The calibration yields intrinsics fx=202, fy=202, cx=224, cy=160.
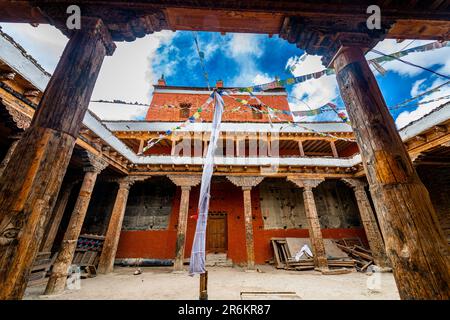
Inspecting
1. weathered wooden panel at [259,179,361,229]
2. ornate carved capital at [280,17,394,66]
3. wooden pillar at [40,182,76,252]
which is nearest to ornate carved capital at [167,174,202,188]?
weathered wooden panel at [259,179,361,229]

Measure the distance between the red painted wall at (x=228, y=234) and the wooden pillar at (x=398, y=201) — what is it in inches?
363

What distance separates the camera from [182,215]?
8281 mm

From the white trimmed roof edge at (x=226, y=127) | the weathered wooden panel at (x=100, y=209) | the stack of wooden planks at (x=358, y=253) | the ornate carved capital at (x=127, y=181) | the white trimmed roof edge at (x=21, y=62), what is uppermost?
the white trimmed roof edge at (x=226, y=127)

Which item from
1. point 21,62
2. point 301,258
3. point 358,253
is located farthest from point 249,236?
point 21,62

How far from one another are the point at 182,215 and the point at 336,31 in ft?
25.3

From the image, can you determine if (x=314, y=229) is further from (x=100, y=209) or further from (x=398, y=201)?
(x=100, y=209)

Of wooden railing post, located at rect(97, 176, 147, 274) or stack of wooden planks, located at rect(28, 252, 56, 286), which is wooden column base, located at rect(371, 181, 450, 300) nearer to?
stack of wooden planks, located at rect(28, 252, 56, 286)

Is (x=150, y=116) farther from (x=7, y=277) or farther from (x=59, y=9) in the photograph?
(x=7, y=277)

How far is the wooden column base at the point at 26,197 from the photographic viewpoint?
1.13m

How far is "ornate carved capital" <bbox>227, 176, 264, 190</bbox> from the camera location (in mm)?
9063

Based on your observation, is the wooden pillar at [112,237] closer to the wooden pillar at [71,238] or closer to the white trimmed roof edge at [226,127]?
the wooden pillar at [71,238]

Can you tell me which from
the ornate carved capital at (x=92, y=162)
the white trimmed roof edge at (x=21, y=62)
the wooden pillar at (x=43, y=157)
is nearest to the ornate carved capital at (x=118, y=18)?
the wooden pillar at (x=43, y=157)
